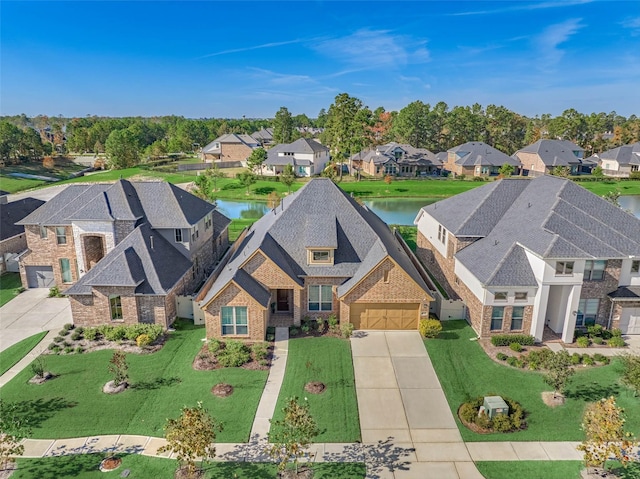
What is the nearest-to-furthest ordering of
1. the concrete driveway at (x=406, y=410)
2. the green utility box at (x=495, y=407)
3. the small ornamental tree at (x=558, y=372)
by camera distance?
the concrete driveway at (x=406, y=410), the green utility box at (x=495, y=407), the small ornamental tree at (x=558, y=372)

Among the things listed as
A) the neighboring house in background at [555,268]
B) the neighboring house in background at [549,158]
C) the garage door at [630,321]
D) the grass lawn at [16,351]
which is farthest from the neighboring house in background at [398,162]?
the grass lawn at [16,351]

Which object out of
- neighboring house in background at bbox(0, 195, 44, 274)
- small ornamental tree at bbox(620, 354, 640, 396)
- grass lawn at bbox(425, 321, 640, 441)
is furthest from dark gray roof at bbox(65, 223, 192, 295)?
small ornamental tree at bbox(620, 354, 640, 396)

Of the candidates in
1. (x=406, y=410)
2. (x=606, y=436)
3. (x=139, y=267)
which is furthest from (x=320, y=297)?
(x=606, y=436)

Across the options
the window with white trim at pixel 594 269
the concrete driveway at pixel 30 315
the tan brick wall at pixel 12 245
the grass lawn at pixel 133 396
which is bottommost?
the grass lawn at pixel 133 396

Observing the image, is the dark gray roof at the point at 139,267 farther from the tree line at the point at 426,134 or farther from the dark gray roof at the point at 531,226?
the tree line at the point at 426,134

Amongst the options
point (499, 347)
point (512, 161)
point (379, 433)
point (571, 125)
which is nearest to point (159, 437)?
point (379, 433)

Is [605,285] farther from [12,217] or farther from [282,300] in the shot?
[12,217]

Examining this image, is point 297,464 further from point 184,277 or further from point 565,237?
point 565,237
